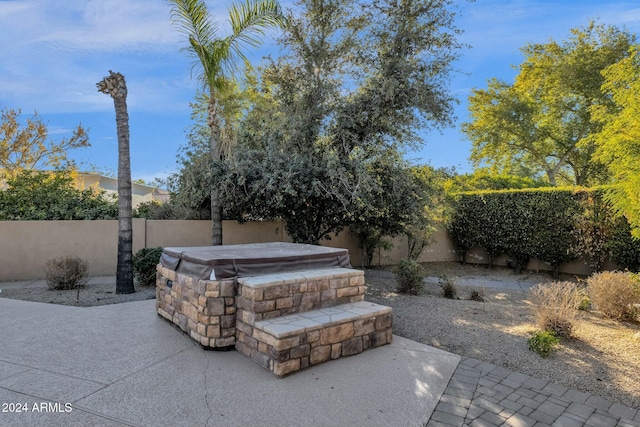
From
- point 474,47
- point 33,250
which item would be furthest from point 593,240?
point 33,250

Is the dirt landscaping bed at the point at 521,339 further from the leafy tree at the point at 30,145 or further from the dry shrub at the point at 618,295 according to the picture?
the leafy tree at the point at 30,145

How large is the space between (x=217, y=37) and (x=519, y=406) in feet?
28.7

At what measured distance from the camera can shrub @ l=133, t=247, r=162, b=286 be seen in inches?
294

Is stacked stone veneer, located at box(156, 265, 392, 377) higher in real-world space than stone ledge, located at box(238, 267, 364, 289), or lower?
lower

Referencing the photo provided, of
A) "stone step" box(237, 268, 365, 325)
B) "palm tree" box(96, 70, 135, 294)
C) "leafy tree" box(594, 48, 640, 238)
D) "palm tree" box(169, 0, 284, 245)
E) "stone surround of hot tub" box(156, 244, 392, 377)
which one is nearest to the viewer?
"stone surround of hot tub" box(156, 244, 392, 377)

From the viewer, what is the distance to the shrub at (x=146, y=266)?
7457 mm

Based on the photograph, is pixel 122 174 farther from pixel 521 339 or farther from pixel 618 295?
pixel 618 295

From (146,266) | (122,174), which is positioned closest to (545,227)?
(146,266)

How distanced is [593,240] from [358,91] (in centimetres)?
740

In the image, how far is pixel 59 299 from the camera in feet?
21.0

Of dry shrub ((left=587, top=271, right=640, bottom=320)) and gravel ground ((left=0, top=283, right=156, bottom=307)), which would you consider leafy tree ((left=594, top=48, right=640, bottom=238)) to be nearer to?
dry shrub ((left=587, top=271, right=640, bottom=320))

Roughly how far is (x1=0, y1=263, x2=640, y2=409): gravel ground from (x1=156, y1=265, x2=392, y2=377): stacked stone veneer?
41.8 inches

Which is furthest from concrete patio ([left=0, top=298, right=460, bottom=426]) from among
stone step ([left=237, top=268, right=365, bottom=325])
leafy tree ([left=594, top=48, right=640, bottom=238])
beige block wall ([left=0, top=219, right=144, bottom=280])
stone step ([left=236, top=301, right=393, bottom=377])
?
beige block wall ([left=0, top=219, right=144, bottom=280])

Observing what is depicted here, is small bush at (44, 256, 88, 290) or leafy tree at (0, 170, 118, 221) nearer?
small bush at (44, 256, 88, 290)
